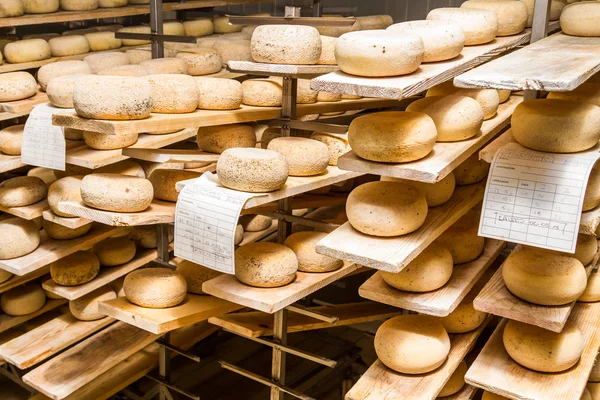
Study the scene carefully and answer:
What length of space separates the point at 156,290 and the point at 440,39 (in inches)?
51.9

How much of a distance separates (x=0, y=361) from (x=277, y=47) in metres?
1.84

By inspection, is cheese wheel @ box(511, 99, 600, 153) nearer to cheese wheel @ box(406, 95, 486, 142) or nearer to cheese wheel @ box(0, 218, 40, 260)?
cheese wheel @ box(406, 95, 486, 142)

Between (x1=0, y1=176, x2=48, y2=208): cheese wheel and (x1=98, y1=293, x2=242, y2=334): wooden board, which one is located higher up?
(x1=0, y1=176, x2=48, y2=208): cheese wheel

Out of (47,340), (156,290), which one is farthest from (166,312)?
(47,340)

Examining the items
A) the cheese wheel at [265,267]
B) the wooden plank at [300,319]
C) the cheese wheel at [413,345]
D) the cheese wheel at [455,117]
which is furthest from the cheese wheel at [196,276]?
the cheese wheel at [455,117]

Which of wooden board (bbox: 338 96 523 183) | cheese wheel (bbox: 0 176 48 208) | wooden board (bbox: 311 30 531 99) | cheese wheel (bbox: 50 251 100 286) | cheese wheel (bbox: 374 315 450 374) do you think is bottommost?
cheese wheel (bbox: 50 251 100 286)

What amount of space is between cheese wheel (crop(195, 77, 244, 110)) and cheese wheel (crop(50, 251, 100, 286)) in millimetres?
892

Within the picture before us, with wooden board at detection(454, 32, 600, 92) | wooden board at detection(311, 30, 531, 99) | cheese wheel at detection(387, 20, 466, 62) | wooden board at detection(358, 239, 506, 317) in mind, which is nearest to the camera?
wooden board at detection(454, 32, 600, 92)

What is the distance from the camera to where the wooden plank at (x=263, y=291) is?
2150 mm

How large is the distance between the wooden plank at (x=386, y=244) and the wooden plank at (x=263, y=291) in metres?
0.32

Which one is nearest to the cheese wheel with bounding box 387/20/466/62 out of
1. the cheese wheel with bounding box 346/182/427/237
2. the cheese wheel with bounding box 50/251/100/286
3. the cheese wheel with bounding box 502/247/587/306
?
the cheese wheel with bounding box 346/182/427/237

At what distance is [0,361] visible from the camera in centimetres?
286

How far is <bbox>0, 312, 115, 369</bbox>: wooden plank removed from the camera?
2.66m

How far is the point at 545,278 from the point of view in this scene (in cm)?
200
